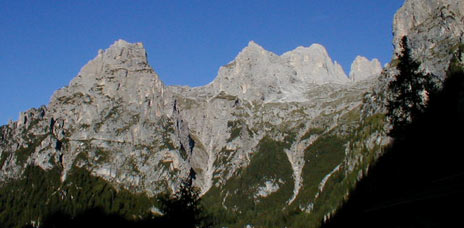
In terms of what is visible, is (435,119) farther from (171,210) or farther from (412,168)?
(171,210)

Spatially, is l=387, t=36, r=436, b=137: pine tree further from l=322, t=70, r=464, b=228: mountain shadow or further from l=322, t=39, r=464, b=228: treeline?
l=322, t=70, r=464, b=228: mountain shadow

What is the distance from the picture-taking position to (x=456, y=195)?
11.1m

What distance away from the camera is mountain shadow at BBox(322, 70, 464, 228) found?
471 inches

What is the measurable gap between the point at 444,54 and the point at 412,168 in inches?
6171

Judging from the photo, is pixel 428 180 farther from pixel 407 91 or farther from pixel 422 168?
pixel 422 168

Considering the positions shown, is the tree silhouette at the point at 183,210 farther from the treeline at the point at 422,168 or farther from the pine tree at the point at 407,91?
the pine tree at the point at 407,91

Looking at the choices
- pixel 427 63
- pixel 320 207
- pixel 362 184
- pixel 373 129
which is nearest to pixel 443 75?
pixel 427 63

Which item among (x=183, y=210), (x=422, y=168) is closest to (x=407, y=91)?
(x=422, y=168)

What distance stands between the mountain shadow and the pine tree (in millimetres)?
714

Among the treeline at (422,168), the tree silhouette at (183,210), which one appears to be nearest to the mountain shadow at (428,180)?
the treeline at (422,168)

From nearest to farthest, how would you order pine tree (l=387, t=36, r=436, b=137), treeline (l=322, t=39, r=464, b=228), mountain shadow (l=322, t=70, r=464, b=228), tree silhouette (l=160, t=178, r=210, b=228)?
1. mountain shadow (l=322, t=70, r=464, b=228)
2. treeline (l=322, t=39, r=464, b=228)
3. pine tree (l=387, t=36, r=436, b=137)
4. tree silhouette (l=160, t=178, r=210, b=228)

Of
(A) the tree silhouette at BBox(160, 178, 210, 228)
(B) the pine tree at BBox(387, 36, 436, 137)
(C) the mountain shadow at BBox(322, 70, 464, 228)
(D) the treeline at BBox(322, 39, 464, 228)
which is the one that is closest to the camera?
(C) the mountain shadow at BBox(322, 70, 464, 228)

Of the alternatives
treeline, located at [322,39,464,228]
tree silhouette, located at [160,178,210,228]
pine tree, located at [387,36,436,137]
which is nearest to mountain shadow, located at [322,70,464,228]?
treeline, located at [322,39,464,228]

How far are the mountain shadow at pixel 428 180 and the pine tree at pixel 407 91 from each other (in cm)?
71
